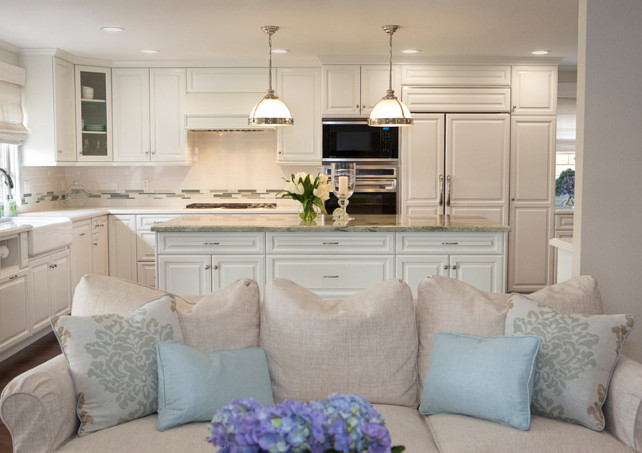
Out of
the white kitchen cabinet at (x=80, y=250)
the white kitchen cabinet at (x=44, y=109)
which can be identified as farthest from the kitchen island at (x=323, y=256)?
the white kitchen cabinet at (x=44, y=109)

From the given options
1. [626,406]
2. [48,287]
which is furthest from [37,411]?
[48,287]

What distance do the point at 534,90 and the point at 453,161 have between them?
43.4 inches

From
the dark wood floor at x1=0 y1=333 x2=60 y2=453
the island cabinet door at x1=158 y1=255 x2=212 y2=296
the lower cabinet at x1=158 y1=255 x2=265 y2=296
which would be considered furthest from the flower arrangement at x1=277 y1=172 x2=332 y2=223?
the dark wood floor at x1=0 y1=333 x2=60 y2=453

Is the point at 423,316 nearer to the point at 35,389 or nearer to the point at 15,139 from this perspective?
the point at 35,389

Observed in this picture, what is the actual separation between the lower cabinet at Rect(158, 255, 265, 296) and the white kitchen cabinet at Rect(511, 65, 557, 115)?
11.8 feet

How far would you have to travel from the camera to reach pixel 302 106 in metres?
6.75

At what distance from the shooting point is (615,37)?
341cm

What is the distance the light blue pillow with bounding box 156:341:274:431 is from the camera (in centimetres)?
214

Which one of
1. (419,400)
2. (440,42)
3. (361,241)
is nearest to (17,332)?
(361,241)

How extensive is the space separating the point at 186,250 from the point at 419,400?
2419 mm

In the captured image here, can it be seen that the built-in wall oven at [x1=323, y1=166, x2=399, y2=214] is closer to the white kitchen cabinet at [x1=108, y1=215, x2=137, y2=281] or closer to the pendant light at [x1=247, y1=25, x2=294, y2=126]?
the pendant light at [x1=247, y1=25, x2=294, y2=126]

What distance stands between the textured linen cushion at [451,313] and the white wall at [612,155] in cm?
123

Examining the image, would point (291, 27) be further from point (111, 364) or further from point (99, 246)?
point (111, 364)

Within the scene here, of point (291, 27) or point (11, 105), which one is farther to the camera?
point (11, 105)
